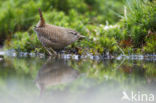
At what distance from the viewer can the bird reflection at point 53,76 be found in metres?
2.73

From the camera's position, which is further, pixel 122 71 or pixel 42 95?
pixel 122 71

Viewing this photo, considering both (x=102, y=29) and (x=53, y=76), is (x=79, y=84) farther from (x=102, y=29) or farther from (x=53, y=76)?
(x=102, y=29)

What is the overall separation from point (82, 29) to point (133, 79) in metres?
2.79

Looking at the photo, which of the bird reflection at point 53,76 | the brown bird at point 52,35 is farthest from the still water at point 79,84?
the brown bird at point 52,35

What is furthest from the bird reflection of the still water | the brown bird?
the brown bird

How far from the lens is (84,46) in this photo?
16.8 ft

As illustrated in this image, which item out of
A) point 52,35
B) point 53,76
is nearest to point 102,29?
point 52,35

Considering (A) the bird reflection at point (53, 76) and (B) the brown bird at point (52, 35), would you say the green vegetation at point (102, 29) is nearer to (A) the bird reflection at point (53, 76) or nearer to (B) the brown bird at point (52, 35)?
(B) the brown bird at point (52, 35)

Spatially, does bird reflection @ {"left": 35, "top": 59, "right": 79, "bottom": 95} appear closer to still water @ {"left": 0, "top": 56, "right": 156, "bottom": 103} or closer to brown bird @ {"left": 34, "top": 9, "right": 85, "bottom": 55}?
still water @ {"left": 0, "top": 56, "right": 156, "bottom": 103}

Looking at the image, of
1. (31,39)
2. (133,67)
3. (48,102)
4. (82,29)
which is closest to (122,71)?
(133,67)

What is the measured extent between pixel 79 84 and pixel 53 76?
479 mm

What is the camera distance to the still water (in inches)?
86.0

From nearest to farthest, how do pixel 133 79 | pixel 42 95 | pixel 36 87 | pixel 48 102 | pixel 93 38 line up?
pixel 48 102 → pixel 42 95 → pixel 36 87 → pixel 133 79 → pixel 93 38

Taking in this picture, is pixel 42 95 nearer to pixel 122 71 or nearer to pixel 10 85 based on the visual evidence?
pixel 10 85
